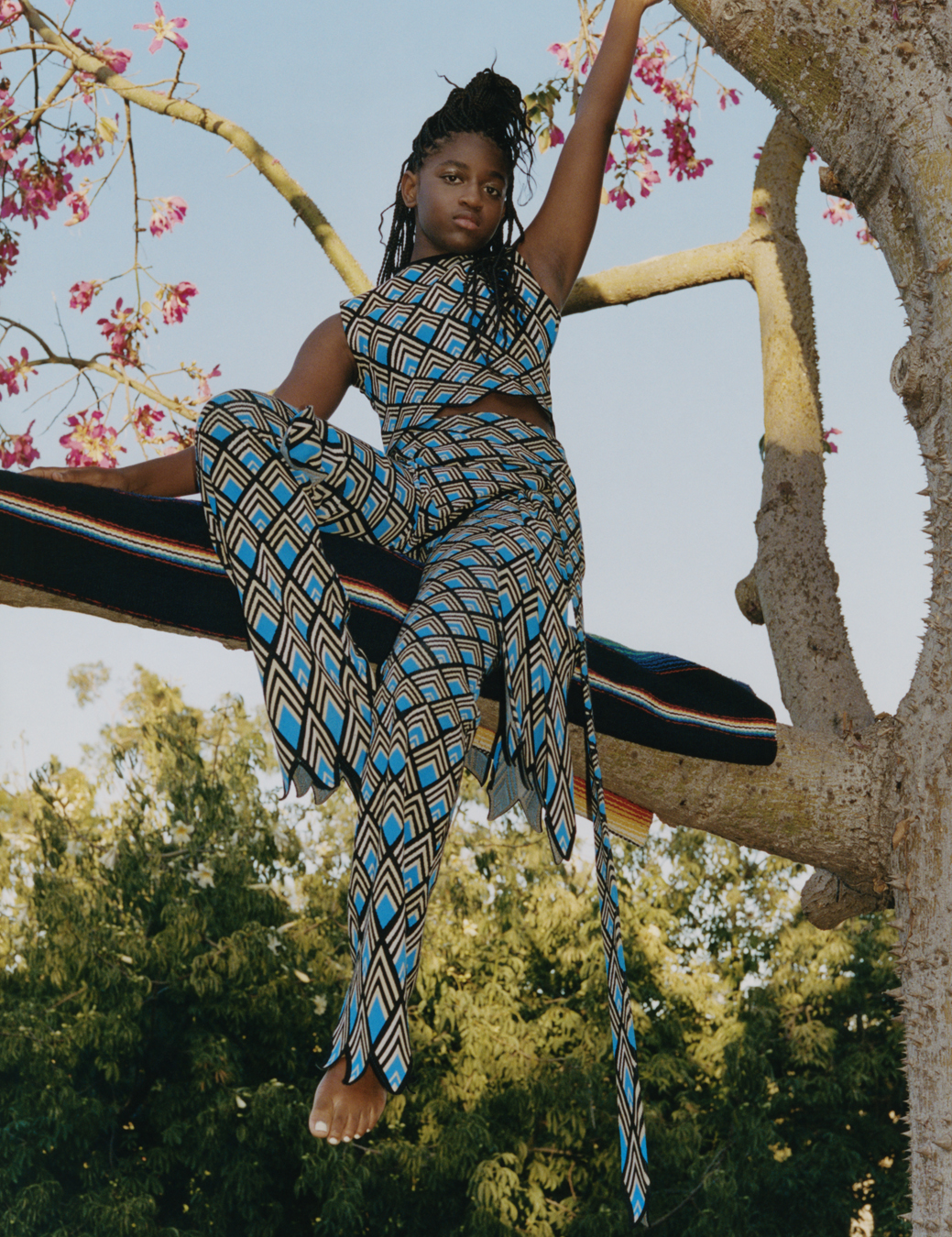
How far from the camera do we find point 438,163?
270 cm

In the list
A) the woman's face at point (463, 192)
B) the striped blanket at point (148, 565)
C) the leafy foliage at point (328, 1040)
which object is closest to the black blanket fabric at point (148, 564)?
the striped blanket at point (148, 565)

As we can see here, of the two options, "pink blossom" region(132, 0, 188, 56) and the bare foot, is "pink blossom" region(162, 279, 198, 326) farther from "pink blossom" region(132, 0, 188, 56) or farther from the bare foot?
the bare foot

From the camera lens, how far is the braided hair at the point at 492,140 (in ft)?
8.59

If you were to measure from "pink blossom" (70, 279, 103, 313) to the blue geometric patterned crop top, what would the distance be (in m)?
2.86

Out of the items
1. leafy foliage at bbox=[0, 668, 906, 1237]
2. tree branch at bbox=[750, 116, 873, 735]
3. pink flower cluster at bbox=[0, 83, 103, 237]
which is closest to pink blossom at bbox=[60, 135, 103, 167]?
pink flower cluster at bbox=[0, 83, 103, 237]

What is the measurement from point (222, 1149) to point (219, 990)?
1.39m

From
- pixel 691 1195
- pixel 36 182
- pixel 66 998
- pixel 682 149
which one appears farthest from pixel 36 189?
pixel 691 1195

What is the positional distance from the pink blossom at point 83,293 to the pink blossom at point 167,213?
320mm

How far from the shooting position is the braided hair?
103 inches

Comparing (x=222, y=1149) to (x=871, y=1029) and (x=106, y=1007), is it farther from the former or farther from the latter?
(x=871, y=1029)

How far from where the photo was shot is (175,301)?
515 centimetres

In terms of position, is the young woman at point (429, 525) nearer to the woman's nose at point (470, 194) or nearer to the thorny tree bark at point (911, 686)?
the woman's nose at point (470, 194)

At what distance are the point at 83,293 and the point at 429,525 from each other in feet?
11.1

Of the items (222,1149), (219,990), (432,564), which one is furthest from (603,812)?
(222,1149)
